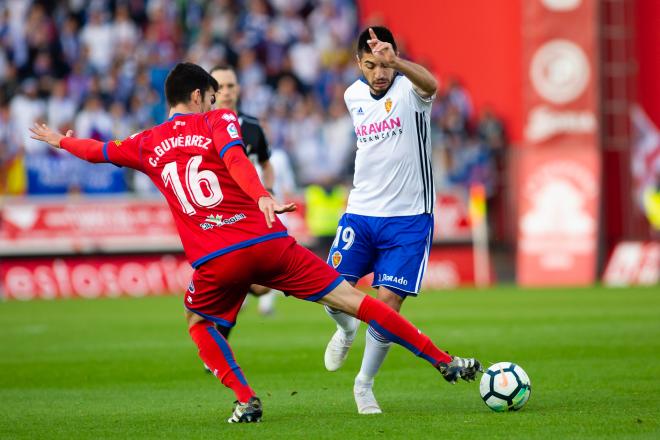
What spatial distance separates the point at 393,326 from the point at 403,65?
1.65m

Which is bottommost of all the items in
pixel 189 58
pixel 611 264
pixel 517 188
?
pixel 611 264

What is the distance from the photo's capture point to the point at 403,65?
7605 mm

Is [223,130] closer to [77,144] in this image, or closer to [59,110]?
[77,144]

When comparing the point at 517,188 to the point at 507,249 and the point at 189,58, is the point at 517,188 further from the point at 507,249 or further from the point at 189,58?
the point at 189,58

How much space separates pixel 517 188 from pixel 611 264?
2.51m

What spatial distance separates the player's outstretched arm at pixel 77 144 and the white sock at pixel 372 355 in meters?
2.14

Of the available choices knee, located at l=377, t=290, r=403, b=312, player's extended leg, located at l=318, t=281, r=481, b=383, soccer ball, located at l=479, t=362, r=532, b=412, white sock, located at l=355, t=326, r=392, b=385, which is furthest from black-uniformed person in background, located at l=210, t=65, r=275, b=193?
soccer ball, located at l=479, t=362, r=532, b=412

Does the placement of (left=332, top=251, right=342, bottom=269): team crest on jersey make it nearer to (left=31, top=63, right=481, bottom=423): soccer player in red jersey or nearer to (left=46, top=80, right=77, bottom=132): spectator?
(left=31, top=63, right=481, bottom=423): soccer player in red jersey

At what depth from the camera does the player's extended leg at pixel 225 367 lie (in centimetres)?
761

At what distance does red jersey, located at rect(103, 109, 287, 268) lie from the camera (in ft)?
24.3

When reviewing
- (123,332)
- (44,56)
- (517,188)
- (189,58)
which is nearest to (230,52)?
(189,58)

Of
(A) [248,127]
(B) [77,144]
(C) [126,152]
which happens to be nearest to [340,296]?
(C) [126,152]

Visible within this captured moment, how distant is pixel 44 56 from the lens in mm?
25031

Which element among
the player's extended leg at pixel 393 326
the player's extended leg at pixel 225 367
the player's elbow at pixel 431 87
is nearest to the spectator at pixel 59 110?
the player's extended leg at pixel 225 367
